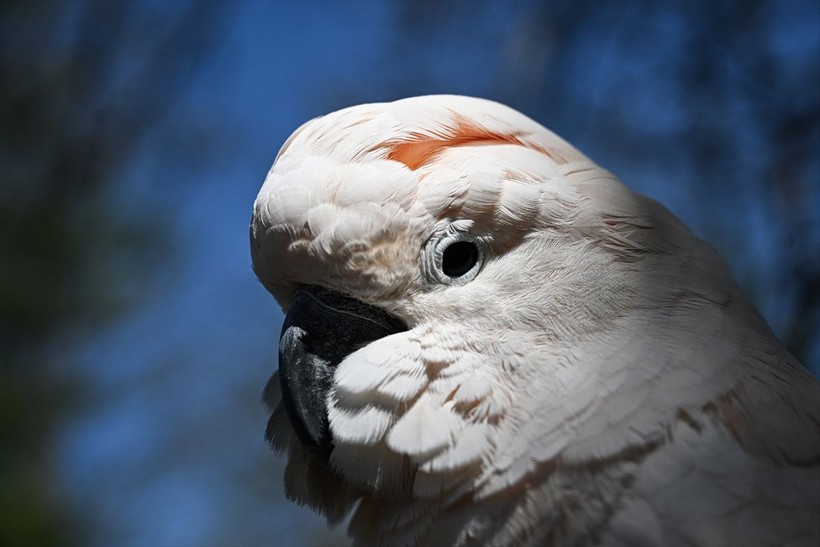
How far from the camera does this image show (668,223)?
1.32 meters

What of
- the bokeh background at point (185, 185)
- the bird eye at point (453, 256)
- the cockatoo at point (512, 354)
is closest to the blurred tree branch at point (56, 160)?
the bokeh background at point (185, 185)

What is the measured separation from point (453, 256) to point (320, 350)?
0.27 m

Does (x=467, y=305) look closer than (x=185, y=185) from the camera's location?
Yes

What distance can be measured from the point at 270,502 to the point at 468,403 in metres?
4.35

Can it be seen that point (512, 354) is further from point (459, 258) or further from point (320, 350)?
point (320, 350)

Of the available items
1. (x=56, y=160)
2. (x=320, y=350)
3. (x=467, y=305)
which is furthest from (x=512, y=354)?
(x=56, y=160)

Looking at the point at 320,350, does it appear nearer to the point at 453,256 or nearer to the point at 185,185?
the point at 453,256

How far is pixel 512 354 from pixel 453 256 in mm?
190

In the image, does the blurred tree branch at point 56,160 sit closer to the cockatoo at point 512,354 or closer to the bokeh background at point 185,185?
the bokeh background at point 185,185

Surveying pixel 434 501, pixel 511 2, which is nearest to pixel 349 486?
pixel 434 501

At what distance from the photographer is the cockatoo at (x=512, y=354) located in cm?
107

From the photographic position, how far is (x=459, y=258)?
1.21 metres

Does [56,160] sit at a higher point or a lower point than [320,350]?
lower

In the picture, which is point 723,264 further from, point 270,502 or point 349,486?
point 270,502
